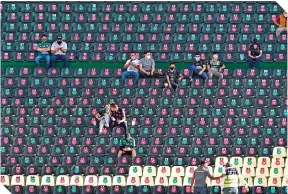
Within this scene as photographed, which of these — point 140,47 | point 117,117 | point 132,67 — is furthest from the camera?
point 140,47

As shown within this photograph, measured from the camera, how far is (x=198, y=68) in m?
37.4

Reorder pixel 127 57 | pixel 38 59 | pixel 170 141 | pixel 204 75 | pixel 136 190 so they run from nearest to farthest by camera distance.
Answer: pixel 136 190 < pixel 170 141 < pixel 204 75 < pixel 38 59 < pixel 127 57

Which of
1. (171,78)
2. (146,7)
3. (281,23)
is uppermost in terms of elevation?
(146,7)

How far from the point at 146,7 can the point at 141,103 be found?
2.98 meters

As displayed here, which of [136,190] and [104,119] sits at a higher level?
[104,119]

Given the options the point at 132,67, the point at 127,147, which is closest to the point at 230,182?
the point at 127,147

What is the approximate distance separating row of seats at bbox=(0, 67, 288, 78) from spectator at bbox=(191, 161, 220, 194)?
327 cm

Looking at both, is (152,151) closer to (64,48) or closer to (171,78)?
(171,78)

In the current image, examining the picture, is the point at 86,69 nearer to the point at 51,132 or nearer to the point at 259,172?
the point at 51,132

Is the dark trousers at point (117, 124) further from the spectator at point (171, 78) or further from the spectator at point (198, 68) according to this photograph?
the spectator at point (198, 68)

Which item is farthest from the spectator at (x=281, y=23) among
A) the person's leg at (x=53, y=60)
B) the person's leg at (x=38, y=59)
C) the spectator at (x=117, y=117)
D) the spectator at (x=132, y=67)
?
the person's leg at (x=38, y=59)

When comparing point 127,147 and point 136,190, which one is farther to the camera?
point 127,147

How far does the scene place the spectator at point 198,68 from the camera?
37.3 metres

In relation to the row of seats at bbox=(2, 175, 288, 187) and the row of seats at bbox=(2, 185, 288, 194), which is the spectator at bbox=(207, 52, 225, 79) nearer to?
the row of seats at bbox=(2, 175, 288, 187)
